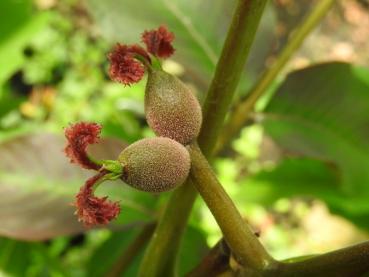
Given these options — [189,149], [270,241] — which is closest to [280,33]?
[189,149]

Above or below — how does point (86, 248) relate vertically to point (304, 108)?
below

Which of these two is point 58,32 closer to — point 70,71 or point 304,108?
point 70,71

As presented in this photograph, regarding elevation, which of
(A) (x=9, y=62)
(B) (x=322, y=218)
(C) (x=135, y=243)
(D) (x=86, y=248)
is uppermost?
(A) (x=9, y=62)

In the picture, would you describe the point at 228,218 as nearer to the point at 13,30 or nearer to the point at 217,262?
the point at 217,262

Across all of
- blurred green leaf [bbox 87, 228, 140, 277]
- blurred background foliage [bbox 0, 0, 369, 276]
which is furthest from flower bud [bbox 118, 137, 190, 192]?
blurred green leaf [bbox 87, 228, 140, 277]

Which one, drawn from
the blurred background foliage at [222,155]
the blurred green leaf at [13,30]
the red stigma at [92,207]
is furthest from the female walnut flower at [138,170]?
the blurred green leaf at [13,30]
